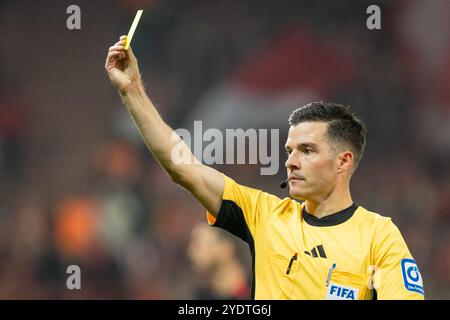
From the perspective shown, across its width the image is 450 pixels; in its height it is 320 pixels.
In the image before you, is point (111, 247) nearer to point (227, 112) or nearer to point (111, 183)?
point (111, 183)

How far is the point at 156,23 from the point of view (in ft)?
29.9

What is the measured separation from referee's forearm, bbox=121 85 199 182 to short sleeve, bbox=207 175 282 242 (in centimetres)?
23

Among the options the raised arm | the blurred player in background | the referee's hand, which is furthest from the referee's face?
the blurred player in background

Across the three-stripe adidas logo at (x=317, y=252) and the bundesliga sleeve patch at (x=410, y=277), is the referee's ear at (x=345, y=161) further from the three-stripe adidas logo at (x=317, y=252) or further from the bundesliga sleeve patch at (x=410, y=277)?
the bundesliga sleeve patch at (x=410, y=277)

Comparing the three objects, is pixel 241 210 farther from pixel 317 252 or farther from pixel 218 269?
pixel 218 269

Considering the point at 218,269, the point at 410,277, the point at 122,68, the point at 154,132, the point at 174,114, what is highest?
the point at 174,114

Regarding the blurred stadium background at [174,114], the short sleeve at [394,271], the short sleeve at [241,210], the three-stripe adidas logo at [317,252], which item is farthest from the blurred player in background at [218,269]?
the short sleeve at [394,271]

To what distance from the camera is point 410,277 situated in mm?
2877

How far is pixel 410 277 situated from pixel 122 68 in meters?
1.37

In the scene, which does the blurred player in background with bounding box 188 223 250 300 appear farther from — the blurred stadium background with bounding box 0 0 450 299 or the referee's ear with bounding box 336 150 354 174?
the referee's ear with bounding box 336 150 354 174

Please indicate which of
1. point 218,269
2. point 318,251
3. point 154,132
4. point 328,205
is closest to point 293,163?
point 328,205

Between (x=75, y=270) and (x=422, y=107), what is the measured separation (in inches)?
167
